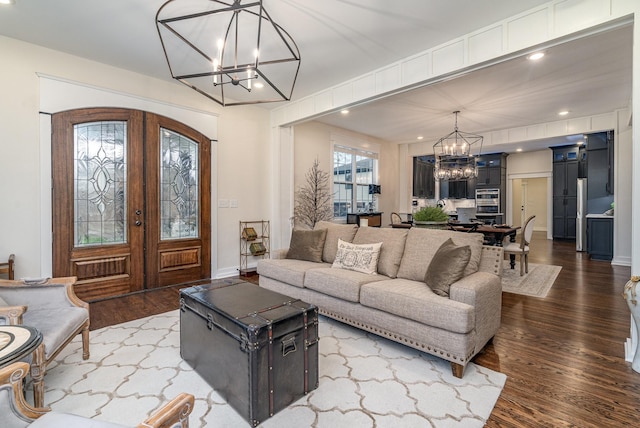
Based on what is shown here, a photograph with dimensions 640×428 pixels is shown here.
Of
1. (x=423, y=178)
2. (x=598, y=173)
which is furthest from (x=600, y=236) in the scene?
(x=423, y=178)

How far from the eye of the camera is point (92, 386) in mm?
1977

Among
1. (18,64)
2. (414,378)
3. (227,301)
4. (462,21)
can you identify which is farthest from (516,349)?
(18,64)

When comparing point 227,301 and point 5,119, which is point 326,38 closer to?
point 227,301

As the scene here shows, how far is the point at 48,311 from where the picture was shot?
219 cm

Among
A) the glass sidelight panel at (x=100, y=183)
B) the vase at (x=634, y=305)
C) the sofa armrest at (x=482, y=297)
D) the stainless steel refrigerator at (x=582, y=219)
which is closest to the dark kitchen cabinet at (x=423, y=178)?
the stainless steel refrigerator at (x=582, y=219)

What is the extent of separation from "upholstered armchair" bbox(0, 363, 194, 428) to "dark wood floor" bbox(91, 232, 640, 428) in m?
1.62

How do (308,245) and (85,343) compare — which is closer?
(85,343)

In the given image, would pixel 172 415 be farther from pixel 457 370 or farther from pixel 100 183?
pixel 100 183

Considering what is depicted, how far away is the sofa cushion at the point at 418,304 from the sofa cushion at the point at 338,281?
3.7 inches

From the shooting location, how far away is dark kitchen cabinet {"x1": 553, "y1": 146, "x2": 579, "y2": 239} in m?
8.84

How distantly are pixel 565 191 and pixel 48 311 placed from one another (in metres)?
11.5

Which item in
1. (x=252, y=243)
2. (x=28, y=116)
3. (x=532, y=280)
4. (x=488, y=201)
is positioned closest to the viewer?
(x=28, y=116)

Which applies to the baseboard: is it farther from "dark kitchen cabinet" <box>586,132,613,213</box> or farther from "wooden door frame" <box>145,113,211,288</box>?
Answer: "dark kitchen cabinet" <box>586,132,613,213</box>

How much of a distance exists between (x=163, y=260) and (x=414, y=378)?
359cm
